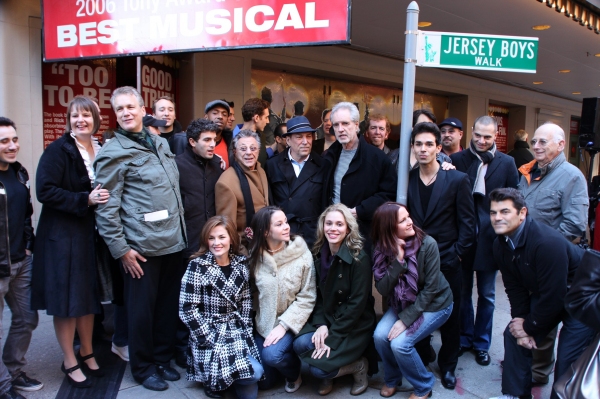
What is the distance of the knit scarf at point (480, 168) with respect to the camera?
12.3 ft

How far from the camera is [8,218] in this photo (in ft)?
10.2

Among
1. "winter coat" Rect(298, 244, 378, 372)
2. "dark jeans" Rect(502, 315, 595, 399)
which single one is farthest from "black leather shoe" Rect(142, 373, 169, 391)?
"dark jeans" Rect(502, 315, 595, 399)

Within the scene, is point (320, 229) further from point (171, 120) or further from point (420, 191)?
point (171, 120)

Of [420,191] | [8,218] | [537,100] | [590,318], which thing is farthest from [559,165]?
[537,100]

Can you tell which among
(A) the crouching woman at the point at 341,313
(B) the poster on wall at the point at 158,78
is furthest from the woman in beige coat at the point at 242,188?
(B) the poster on wall at the point at 158,78

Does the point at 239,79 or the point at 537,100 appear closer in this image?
the point at 239,79

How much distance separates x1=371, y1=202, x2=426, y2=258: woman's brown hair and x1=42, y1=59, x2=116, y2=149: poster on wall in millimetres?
4310


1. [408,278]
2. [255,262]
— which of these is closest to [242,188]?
[255,262]

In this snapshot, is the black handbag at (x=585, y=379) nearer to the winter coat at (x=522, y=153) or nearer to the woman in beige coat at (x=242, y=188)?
the woman in beige coat at (x=242, y=188)

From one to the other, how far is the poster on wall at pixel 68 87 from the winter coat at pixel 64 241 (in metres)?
2.81

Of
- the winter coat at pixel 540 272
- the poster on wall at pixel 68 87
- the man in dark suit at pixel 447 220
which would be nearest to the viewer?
the winter coat at pixel 540 272

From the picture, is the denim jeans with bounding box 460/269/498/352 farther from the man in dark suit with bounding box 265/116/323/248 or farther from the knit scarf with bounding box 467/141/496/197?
the man in dark suit with bounding box 265/116/323/248

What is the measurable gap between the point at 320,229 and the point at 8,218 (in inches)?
82.2

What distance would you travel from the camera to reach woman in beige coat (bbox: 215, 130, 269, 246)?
3555mm
